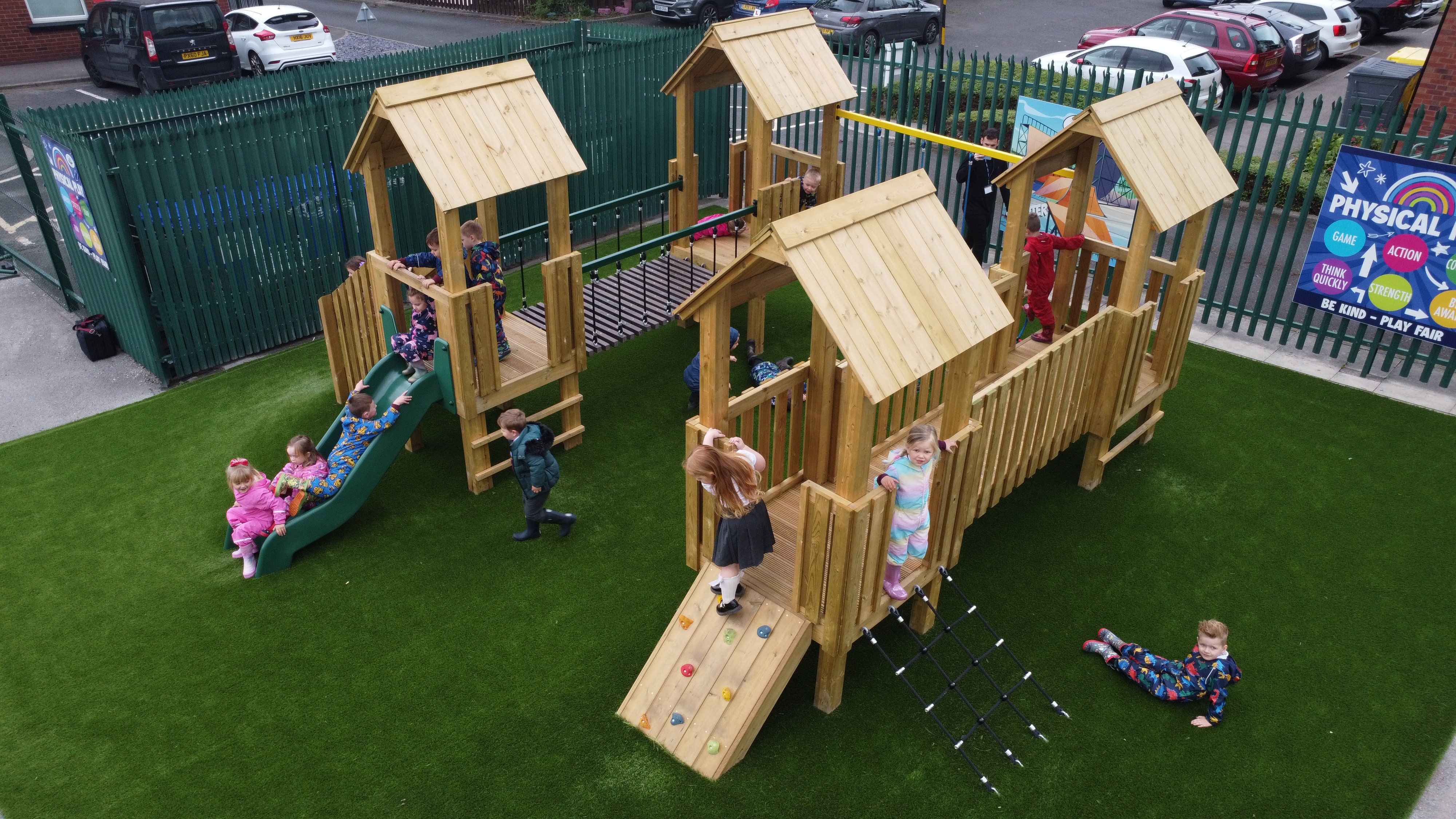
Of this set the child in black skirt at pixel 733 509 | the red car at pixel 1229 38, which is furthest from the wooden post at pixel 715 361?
the red car at pixel 1229 38

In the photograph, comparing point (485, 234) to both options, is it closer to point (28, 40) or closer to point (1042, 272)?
point (1042, 272)

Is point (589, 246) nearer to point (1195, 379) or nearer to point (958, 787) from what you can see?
point (1195, 379)

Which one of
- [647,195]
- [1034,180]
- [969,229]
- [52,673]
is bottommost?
[52,673]

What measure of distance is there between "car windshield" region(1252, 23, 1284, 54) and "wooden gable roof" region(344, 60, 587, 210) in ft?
57.2

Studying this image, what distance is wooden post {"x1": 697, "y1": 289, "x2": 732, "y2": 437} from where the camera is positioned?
5.84 meters

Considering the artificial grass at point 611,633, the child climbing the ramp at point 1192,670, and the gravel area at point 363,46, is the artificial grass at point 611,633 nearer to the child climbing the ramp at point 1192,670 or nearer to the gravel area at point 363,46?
the child climbing the ramp at point 1192,670

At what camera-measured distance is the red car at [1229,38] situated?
20.0 m

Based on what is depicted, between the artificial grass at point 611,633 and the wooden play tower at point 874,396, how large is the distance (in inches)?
22.2

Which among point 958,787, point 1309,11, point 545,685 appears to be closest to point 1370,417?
point 958,787

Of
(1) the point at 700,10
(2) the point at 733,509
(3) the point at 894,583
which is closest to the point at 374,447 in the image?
(2) the point at 733,509

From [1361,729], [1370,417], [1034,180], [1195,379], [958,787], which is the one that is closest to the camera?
[958,787]

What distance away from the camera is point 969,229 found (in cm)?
1204

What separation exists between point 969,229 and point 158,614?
30.4ft

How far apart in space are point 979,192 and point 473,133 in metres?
6.29
